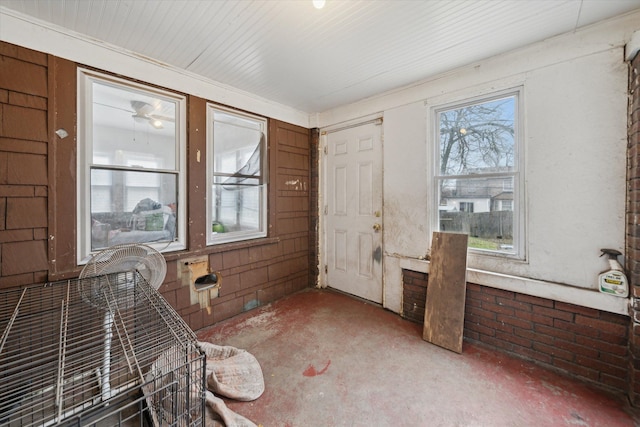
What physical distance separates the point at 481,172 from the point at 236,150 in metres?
2.57

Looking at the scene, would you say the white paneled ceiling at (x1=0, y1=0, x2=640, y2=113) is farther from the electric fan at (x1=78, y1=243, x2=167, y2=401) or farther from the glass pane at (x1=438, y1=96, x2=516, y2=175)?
the electric fan at (x1=78, y1=243, x2=167, y2=401)

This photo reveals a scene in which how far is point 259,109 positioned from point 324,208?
157cm

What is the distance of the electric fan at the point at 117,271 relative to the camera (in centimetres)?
169

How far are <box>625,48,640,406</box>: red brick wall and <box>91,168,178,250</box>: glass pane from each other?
3591 millimetres

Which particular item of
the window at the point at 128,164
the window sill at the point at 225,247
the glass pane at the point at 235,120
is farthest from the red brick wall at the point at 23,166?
the glass pane at the point at 235,120

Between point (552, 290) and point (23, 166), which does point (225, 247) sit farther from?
point (552, 290)

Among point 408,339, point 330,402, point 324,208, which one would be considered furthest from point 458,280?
point 324,208

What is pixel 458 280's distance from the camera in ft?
8.11

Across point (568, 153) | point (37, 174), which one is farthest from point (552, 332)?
point (37, 174)

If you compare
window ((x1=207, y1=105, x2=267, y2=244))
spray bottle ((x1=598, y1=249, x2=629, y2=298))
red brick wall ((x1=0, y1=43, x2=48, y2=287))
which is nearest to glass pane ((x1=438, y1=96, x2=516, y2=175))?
spray bottle ((x1=598, y1=249, x2=629, y2=298))

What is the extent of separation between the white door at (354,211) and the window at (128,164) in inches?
75.5

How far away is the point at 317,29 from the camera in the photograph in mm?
1983

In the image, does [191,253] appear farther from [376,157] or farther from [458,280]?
[458,280]

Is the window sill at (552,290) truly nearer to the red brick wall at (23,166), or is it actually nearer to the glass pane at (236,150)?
the glass pane at (236,150)
